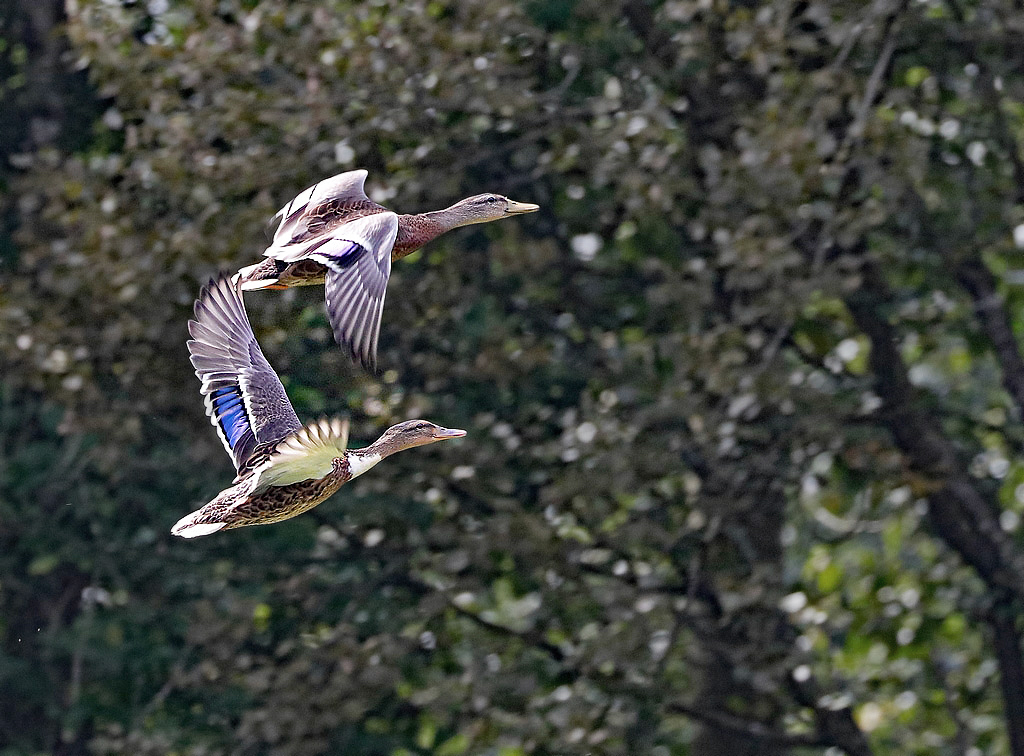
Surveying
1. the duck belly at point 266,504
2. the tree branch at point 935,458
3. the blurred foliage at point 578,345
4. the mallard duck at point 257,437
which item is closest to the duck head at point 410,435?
the mallard duck at point 257,437

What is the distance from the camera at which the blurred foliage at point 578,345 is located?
5902mm

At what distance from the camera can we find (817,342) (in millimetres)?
6324

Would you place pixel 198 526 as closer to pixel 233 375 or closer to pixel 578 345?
pixel 233 375

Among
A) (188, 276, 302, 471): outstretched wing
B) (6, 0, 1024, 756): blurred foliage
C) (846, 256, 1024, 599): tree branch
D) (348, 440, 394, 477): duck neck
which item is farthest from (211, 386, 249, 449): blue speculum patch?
(846, 256, 1024, 599): tree branch

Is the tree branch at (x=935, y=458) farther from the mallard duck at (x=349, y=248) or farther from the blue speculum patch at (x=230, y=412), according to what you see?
the blue speculum patch at (x=230, y=412)

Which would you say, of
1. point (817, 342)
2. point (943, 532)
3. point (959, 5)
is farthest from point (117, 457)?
point (959, 5)

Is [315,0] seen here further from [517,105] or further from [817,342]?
[817,342]

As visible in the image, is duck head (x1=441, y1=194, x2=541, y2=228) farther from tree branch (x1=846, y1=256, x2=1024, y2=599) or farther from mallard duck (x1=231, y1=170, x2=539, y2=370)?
tree branch (x1=846, y1=256, x2=1024, y2=599)

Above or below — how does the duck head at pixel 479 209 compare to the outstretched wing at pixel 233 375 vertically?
below

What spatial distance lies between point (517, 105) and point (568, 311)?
0.92m

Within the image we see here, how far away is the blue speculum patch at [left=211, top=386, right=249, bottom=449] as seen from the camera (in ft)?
9.21

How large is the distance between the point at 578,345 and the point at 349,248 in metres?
4.18

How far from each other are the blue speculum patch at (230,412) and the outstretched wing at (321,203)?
0.29 m

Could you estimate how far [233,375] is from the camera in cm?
295
